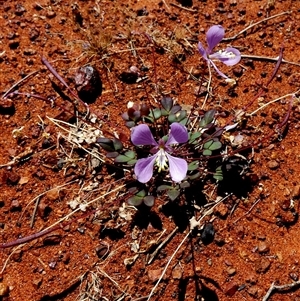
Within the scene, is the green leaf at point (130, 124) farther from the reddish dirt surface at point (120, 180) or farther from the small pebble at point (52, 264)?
the small pebble at point (52, 264)

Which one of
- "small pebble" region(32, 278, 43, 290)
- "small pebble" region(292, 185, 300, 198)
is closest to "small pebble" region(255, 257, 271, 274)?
"small pebble" region(292, 185, 300, 198)

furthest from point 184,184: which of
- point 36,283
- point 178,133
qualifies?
point 36,283

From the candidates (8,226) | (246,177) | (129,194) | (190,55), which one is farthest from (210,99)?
(8,226)

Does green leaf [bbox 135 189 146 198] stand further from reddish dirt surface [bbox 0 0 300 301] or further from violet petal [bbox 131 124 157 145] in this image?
violet petal [bbox 131 124 157 145]

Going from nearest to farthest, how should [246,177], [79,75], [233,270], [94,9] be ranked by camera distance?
[233,270] < [246,177] < [79,75] < [94,9]

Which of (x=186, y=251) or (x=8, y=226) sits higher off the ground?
(x=8, y=226)

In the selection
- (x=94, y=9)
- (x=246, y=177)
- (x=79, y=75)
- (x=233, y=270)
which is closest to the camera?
(x=233, y=270)

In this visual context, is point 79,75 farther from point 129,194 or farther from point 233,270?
point 233,270

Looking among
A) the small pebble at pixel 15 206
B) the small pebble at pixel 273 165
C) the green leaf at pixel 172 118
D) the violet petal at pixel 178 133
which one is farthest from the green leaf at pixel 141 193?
the small pebble at pixel 273 165
